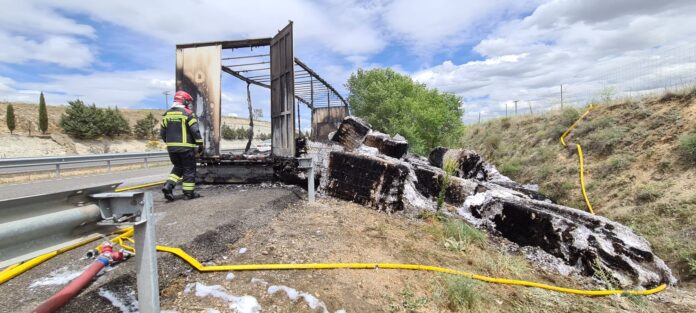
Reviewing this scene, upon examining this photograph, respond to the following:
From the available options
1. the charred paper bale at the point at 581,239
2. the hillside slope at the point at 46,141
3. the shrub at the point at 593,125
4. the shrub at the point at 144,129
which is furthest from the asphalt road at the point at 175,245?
the shrub at the point at 144,129

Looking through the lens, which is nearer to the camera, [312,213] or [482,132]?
[312,213]

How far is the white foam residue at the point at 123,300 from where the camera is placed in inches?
82.4

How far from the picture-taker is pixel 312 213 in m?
4.59

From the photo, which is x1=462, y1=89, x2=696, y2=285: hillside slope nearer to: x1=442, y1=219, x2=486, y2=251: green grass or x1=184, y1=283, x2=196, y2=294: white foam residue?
x1=442, y1=219, x2=486, y2=251: green grass

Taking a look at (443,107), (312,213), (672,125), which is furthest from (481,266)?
(443,107)

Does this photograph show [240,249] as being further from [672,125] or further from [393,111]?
[393,111]

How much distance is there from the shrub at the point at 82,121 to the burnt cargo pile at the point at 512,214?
33786mm

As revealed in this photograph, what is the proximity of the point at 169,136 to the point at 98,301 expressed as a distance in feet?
11.0

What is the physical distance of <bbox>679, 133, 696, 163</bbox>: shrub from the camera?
19.9 feet

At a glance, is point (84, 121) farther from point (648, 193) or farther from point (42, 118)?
point (648, 193)

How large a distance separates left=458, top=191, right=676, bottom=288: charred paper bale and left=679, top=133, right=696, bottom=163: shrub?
3.24 metres

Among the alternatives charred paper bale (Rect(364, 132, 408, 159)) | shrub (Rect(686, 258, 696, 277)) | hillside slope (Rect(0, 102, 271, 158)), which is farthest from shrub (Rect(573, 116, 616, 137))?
hillside slope (Rect(0, 102, 271, 158))

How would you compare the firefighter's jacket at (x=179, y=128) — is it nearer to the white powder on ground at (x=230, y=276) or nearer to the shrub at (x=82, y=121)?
the white powder on ground at (x=230, y=276)

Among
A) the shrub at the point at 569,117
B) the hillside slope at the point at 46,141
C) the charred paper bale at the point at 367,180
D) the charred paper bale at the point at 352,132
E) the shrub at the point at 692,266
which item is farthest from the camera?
the hillside slope at the point at 46,141
